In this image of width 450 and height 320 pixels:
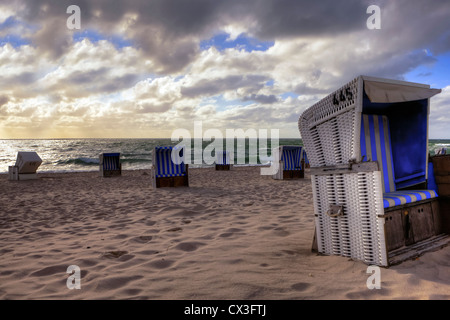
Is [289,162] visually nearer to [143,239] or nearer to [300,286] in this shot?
[143,239]

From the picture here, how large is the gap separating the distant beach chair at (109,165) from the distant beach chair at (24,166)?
2722 mm

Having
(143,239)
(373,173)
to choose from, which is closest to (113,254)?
(143,239)

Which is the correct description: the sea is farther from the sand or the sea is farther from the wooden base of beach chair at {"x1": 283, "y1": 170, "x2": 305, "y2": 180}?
the sand

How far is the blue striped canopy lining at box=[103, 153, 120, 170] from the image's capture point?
48.6ft

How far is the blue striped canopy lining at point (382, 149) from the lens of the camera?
11.1 ft

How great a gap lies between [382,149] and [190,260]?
2.72m

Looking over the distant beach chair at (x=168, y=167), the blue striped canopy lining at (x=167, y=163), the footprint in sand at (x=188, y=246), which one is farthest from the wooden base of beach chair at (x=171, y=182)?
the footprint in sand at (x=188, y=246)

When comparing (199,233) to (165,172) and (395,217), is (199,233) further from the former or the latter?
(165,172)

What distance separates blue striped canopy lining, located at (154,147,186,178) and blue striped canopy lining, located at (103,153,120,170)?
6.41 meters

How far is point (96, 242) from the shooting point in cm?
383

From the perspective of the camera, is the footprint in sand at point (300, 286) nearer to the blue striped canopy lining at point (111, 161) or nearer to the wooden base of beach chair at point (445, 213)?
the wooden base of beach chair at point (445, 213)
